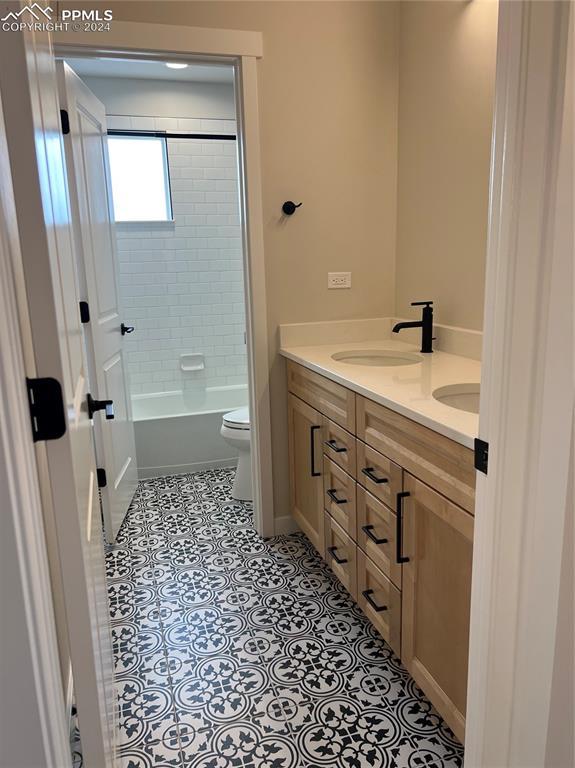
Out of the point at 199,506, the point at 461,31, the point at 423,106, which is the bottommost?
the point at 199,506

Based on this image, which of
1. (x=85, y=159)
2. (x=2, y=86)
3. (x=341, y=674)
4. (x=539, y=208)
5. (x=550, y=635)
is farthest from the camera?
(x=85, y=159)

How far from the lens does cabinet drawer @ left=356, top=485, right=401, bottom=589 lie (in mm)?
1649

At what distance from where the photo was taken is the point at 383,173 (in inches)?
101

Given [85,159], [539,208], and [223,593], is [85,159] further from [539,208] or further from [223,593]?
[539,208]

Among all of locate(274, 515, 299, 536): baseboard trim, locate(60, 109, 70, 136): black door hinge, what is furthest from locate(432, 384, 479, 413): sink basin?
locate(60, 109, 70, 136): black door hinge

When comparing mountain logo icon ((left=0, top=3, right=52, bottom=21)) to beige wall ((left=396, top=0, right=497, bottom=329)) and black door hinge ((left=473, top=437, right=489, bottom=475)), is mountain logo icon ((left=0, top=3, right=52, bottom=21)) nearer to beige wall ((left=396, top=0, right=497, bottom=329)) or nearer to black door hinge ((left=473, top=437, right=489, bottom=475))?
black door hinge ((left=473, top=437, right=489, bottom=475))

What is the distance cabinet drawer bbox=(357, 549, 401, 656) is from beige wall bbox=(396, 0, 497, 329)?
1000 mm

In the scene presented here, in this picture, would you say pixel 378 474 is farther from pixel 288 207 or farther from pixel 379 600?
pixel 288 207

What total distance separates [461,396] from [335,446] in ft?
1.69

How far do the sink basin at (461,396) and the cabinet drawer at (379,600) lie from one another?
585 mm

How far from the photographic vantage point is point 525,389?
2.89 ft

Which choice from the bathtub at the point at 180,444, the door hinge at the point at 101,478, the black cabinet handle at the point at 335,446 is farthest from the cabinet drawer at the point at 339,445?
the bathtub at the point at 180,444

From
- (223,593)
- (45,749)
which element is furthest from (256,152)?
(45,749)

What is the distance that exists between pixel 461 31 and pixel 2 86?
1935 mm
